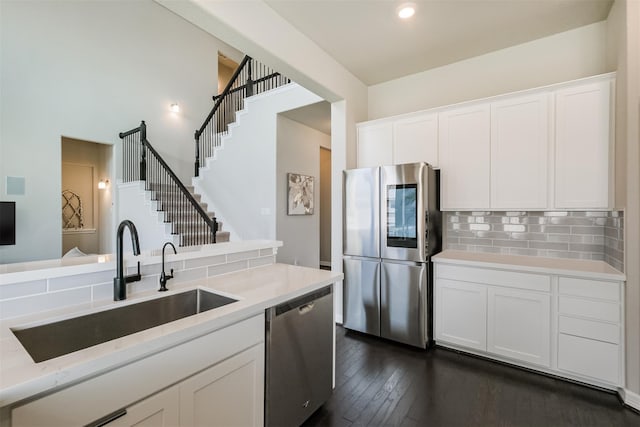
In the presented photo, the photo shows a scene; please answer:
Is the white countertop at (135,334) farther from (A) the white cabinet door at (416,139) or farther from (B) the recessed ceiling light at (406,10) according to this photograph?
(B) the recessed ceiling light at (406,10)

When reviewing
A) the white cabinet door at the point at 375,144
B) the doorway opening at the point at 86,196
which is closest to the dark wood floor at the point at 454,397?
the white cabinet door at the point at 375,144

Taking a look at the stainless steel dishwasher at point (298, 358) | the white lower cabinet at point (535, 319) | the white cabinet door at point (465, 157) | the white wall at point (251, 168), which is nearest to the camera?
the stainless steel dishwasher at point (298, 358)

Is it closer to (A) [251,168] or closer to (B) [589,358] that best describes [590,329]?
(B) [589,358]

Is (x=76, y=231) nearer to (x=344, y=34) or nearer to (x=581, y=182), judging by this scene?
(x=344, y=34)

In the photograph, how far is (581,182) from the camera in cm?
241

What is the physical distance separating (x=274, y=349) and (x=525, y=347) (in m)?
2.14

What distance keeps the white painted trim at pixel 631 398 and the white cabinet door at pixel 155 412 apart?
281 centimetres

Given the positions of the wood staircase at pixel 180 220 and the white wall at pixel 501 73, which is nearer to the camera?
the white wall at pixel 501 73

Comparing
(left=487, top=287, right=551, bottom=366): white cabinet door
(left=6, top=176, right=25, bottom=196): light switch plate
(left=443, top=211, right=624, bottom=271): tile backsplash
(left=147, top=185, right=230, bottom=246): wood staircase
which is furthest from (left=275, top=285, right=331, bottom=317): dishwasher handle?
(left=6, top=176, right=25, bottom=196): light switch plate

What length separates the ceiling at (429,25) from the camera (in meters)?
2.44

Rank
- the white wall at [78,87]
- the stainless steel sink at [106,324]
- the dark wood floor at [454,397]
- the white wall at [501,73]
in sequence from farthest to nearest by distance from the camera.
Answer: the white wall at [78,87], the white wall at [501,73], the dark wood floor at [454,397], the stainless steel sink at [106,324]

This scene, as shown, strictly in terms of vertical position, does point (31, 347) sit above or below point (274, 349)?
above

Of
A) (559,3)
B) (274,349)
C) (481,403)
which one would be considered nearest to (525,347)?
(481,403)

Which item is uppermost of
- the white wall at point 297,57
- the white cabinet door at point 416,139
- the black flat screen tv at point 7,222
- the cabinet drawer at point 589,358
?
the white wall at point 297,57
